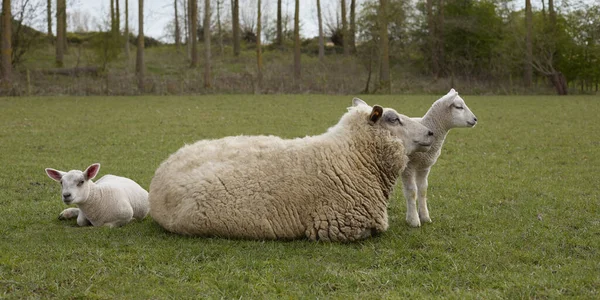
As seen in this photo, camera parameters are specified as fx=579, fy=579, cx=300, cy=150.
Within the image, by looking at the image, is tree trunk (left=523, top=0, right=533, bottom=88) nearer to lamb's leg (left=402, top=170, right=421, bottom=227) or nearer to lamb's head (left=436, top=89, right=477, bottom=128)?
lamb's head (left=436, top=89, right=477, bottom=128)

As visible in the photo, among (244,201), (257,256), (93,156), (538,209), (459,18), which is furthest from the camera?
(459,18)

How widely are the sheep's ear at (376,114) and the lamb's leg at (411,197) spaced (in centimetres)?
79

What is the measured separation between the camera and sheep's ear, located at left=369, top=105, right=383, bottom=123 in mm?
6770

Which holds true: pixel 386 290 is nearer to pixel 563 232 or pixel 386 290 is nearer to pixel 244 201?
pixel 244 201

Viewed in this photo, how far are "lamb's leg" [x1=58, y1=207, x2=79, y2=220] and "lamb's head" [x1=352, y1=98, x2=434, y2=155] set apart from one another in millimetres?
4122

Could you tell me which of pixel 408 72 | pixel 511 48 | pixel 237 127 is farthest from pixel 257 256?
pixel 408 72

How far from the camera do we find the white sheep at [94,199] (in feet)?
22.8

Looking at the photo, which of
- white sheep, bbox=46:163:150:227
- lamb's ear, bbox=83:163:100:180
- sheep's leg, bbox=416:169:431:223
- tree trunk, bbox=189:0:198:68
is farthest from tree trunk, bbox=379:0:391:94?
lamb's ear, bbox=83:163:100:180

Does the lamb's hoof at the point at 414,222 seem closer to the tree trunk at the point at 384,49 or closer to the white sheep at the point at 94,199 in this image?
Answer: the white sheep at the point at 94,199

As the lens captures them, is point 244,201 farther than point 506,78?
No

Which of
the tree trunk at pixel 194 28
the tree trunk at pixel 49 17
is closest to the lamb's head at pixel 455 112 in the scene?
the tree trunk at pixel 194 28

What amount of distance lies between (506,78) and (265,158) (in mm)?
39964

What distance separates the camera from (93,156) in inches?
532

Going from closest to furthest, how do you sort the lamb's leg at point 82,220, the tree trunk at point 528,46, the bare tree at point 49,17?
the lamb's leg at point 82,220 → the tree trunk at point 528,46 → the bare tree at point 49,17
